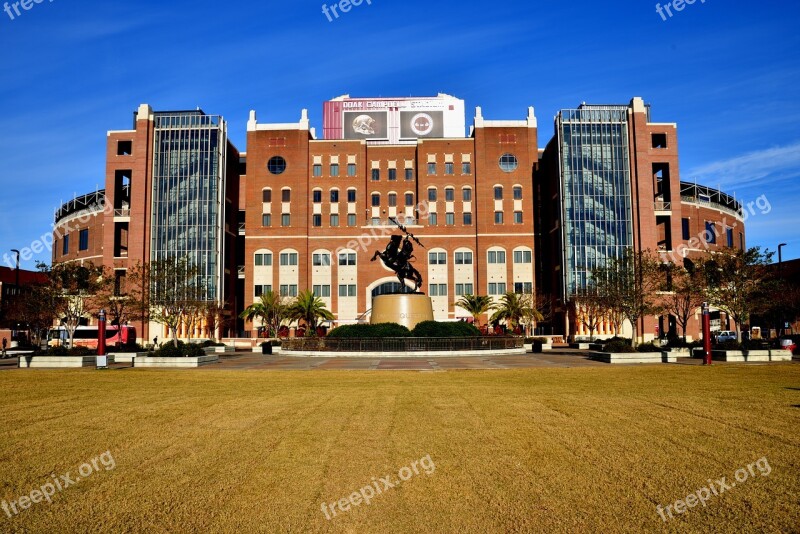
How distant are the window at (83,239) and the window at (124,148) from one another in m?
15.8

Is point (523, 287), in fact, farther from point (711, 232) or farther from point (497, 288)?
point (711, 232)

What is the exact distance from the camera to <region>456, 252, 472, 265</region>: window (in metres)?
81.1

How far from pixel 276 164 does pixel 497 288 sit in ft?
106

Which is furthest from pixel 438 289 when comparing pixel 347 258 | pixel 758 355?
pixel 758 355

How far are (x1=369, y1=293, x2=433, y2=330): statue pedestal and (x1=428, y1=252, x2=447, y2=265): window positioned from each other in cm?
3326

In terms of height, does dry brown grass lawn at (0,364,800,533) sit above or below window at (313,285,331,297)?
below

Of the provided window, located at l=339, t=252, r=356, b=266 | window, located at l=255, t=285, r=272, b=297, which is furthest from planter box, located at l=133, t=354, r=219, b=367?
window, located at l=339, t=252, r=356, b=266

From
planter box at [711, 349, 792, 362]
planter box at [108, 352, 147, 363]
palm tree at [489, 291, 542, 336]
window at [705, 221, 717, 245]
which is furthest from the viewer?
window at [705, 221, 717, 245]

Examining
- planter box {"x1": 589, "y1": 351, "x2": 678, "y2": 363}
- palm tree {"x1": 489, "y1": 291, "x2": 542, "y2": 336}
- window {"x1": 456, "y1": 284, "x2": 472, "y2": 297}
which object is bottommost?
planter box {"x1": 589, "y1": 351, "x2": 678, "y2": 363}

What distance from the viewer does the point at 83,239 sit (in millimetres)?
92188

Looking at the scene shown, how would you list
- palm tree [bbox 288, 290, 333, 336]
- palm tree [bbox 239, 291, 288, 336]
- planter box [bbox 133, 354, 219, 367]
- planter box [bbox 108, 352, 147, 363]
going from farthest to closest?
1. palm tree [bbox 239, 291, 288, 336]
2. palm tree [bbox 288, 290, 333, 336]
3. planter box [bbox 108, 352, 147, 363]
4. planter box [bbox 133, 354, 219, 367]

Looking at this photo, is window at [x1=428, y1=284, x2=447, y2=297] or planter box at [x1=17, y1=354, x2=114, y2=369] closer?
planter box at [x1=17, y1=354, x2=114, y2=369]

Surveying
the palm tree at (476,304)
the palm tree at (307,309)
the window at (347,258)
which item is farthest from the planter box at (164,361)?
the window at (347,258)

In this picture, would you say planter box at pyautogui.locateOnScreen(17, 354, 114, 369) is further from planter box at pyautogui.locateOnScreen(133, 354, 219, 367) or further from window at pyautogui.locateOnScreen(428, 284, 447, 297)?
window at pyautogui.locateOnScreen(428, 284, 447, 297)
